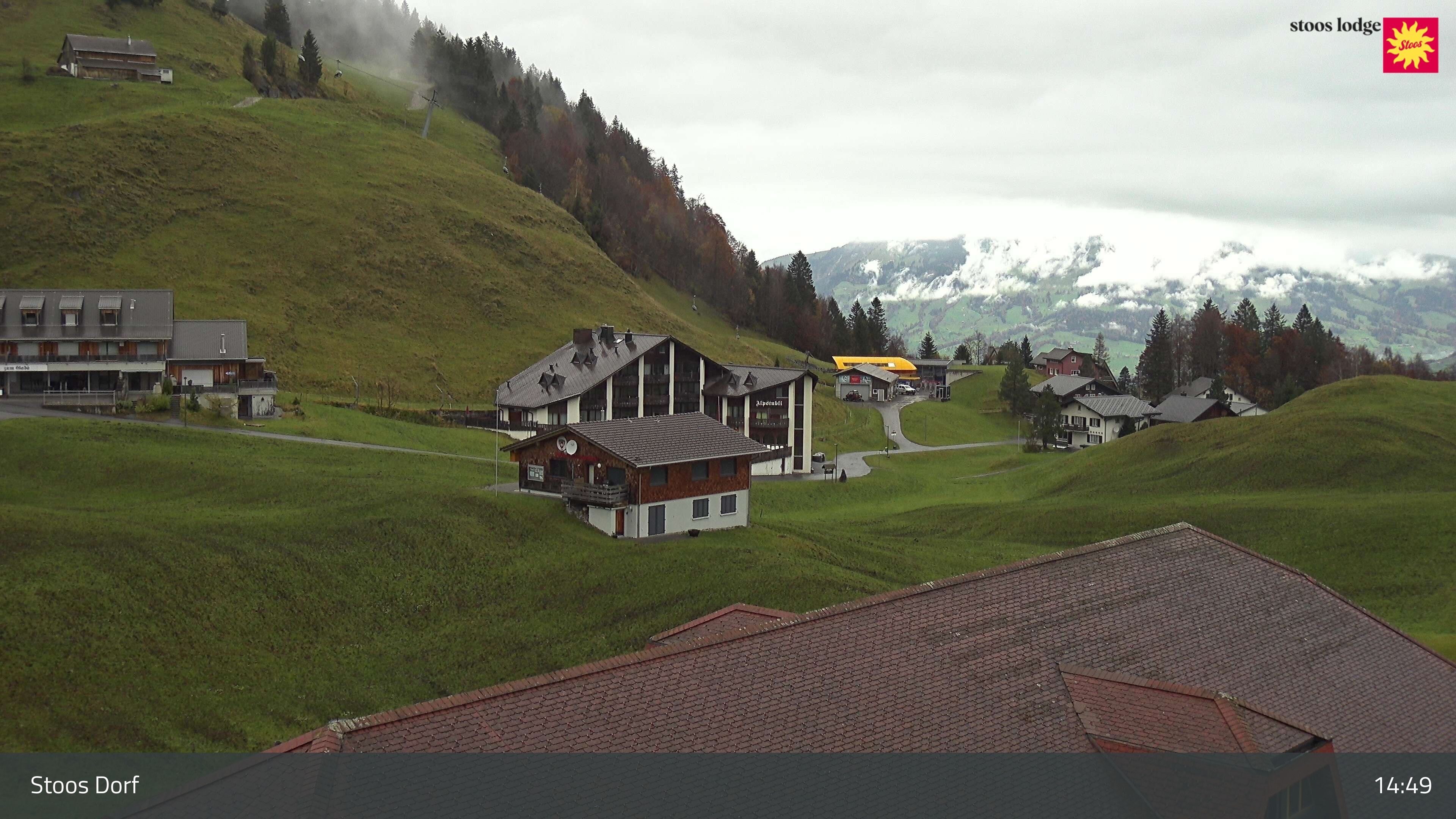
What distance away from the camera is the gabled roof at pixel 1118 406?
405ft

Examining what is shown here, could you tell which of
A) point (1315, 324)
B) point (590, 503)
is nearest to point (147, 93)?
point (590, 503)

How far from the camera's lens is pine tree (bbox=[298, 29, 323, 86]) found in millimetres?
174750

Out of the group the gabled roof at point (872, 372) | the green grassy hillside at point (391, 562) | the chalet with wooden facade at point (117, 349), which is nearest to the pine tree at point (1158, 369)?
the gabled roof at point (872, 372)

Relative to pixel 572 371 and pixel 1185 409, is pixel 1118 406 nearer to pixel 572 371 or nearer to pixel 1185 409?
pixel 1185 409

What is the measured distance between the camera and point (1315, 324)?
187375 millimetres

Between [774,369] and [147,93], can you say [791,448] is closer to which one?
[774,369]

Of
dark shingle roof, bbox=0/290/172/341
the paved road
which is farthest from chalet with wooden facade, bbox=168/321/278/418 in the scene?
the paved road

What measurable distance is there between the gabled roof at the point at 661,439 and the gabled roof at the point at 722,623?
79.1 feet

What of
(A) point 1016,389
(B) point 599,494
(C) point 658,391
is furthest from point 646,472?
(A) point 1016,389

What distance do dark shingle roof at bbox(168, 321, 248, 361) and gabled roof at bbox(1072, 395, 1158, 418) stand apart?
309 feet

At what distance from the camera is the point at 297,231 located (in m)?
121

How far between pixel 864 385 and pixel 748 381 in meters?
69.3

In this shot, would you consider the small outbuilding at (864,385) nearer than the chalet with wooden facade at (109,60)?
No

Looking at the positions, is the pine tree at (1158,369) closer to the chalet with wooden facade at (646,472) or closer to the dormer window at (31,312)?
the chalet with wooden facade at (646,472)
